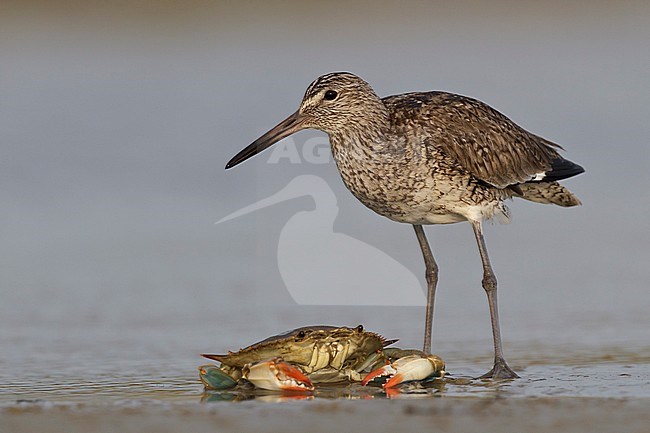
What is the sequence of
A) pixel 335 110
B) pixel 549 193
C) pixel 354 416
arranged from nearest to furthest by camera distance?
pixel 354 416 → pixel 335 110 → pixel 549 193

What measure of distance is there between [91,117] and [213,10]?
7399 mm

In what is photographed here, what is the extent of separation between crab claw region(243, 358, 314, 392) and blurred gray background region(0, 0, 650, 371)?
63.2 inches

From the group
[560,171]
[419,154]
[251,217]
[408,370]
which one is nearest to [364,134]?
[419,154]

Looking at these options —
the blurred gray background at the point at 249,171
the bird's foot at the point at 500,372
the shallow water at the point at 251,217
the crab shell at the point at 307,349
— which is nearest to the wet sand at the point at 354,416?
the shallow water at the point at 251,217

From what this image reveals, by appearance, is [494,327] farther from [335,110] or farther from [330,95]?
[330,95]

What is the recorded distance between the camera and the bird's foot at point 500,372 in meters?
8.51

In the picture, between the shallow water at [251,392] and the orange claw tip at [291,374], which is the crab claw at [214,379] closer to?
the shallow water at [251,392]

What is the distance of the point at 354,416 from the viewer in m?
6.90

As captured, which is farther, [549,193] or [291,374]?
[549,193]

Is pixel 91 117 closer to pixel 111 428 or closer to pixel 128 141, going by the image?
pixel 128 141

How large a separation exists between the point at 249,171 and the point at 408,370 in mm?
6945

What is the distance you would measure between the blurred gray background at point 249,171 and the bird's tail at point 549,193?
847mm

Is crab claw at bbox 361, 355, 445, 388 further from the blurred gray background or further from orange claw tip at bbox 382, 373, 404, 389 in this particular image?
the blurred gray background

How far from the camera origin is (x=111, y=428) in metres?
6.78
